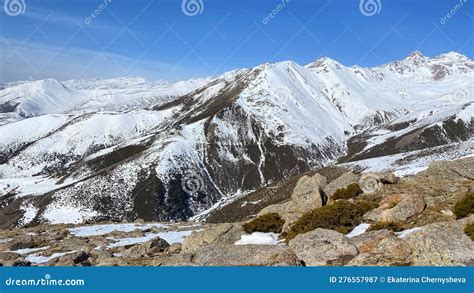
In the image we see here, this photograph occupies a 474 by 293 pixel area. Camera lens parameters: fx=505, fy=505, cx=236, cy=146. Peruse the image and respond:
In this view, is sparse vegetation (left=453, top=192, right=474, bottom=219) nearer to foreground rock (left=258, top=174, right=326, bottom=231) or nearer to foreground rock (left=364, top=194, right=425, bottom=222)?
foreground rock (left=364, top=194, right=425, bottom=222)

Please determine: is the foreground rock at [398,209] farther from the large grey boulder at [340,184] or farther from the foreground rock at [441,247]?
the large grey boulder at [340,184]

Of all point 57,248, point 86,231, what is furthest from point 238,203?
point 57,248

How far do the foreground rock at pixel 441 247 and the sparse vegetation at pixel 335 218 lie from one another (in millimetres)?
7843

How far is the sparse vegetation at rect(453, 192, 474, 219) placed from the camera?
2711cm

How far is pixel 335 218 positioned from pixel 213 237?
25.7ft

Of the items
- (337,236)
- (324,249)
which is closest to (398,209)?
(337,236)

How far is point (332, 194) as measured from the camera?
3888 centimetres

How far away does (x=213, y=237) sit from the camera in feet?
106

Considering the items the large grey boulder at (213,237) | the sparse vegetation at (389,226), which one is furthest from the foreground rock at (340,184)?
the sparse vegetation at (389,226)

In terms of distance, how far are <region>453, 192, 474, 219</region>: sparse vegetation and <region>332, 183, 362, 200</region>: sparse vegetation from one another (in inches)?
366

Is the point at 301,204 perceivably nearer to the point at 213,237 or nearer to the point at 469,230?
the point at 213,237

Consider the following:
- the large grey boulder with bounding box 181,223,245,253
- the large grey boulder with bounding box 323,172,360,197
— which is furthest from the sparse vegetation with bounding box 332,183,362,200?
the large grey boulder with bounding box 181,223,245,253

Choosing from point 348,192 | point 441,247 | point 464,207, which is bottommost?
point 464,207

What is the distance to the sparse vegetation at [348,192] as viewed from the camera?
120ft
